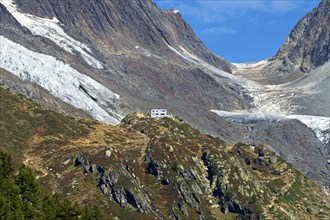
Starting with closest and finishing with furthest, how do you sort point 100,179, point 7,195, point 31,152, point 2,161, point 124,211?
point 7,195 → point 2,161 → point 124,211 → point 100,179 → point 31,152

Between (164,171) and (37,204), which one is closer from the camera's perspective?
(37,204)

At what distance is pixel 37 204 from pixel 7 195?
5.88m

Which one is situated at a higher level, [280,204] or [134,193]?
[280,204]

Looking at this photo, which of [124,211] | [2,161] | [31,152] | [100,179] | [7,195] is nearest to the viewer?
[7,195]

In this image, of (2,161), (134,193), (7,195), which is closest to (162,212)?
(134,193)

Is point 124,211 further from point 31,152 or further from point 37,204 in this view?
point 37,204

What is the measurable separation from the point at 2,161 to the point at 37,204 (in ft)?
37.8

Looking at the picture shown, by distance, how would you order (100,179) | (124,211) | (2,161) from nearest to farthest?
(2,161) → (124,211) → (100,179)

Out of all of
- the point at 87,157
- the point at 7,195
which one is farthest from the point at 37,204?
the point at 87,157

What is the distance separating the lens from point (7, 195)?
90.2m

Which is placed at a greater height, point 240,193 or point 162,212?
point 240,193

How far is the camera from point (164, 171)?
191875 mm

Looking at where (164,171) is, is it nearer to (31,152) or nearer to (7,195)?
(31,152)

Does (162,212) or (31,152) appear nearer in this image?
(162,212)
